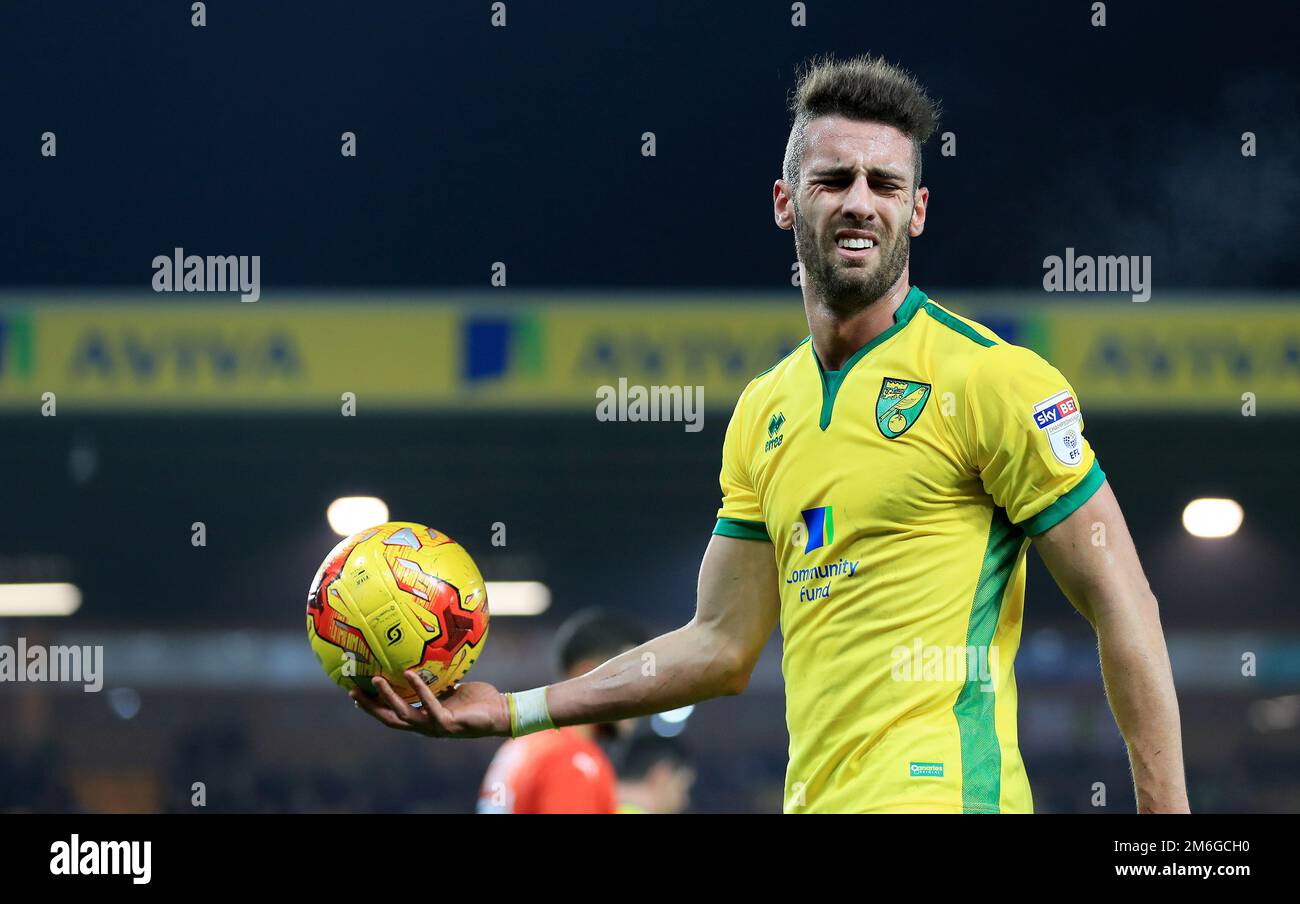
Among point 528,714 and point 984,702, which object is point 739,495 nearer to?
point 528,714

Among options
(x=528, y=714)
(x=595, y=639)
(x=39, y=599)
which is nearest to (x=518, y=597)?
(x=39, y=599)

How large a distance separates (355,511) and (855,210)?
11198 millimetres

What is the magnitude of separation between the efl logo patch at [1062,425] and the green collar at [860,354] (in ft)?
1.58

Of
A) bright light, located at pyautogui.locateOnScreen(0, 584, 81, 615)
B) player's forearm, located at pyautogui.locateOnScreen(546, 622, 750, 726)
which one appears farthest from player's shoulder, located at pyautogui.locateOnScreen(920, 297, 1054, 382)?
bright light, located at pyautogui.locateOnScreen(0, 584, 81, 615)

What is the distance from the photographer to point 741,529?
150 inches

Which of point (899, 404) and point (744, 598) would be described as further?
point (744, 598)

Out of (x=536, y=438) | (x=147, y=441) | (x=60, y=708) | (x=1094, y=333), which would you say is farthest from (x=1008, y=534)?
(x=60, y=708)

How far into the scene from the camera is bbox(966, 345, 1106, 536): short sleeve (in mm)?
3176

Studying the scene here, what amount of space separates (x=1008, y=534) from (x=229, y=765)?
504 inches

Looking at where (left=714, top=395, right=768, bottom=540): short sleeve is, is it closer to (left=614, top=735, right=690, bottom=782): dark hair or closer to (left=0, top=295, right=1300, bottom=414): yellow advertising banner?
(left=614, top=735, right=690, bottom=782): dark hair

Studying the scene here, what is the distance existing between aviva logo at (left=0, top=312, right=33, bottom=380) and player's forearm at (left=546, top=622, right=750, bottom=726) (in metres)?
8.92

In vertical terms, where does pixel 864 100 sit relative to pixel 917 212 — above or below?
above

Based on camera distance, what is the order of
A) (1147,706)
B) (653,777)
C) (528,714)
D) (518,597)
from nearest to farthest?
(1147,706), (528,714), (653,777), (518,597)

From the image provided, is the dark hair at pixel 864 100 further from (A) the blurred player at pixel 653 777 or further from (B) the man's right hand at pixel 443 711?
(A) the blurred player at pixel 653 777
